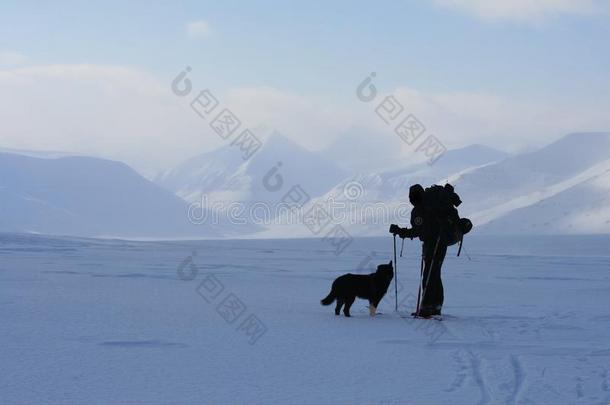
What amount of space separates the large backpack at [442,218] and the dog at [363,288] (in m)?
0.79

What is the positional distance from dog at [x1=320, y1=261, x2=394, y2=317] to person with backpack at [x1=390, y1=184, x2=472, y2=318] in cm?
51

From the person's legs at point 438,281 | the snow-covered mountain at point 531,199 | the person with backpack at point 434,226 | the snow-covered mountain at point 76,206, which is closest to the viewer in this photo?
the person's legs at point 438,281

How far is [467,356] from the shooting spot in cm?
657

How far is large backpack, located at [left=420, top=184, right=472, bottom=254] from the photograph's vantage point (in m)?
9.99

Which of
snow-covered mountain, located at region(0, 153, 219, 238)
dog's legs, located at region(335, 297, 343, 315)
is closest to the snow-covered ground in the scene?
dog's legs, located at region(335, 297, 343, 315)

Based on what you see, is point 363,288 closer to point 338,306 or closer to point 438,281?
point 338,306

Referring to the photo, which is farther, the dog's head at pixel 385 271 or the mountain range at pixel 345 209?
the mountain range at pixel 345 209

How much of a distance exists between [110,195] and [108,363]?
191 metres

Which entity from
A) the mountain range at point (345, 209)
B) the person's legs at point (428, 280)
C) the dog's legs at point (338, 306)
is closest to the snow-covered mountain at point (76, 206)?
the mountain range at point (345, 209)

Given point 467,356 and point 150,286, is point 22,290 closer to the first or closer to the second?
point 150,286

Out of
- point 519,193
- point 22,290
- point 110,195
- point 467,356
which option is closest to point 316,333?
point 467,356

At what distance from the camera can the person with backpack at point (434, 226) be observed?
9.90 metres

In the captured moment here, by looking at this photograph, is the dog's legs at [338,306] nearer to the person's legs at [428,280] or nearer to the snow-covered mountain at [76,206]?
the person's legs at [428,280]

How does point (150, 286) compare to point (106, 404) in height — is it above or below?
above
